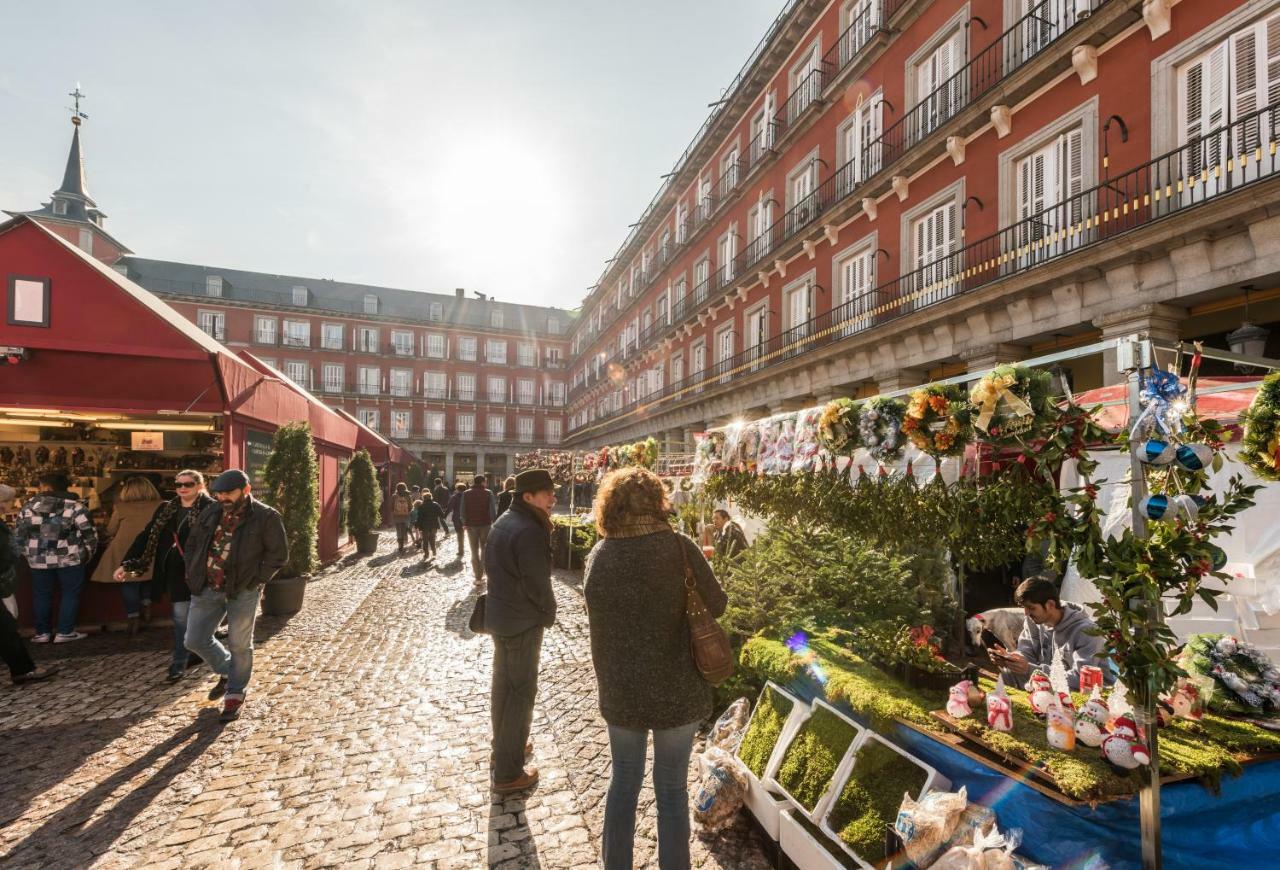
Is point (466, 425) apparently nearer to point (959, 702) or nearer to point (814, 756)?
point (814, 756)

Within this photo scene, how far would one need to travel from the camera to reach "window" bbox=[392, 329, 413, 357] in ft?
149

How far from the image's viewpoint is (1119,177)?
8102 millimetres

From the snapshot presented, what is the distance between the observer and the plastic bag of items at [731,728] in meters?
3.95

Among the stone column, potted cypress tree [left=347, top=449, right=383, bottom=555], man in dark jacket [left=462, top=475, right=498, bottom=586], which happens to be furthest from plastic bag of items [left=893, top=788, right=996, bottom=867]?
potted cypress tree [left=347, top=449, right=383, bottom=555]

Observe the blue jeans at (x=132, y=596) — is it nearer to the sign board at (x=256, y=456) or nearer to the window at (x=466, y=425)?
the sign board at (x=256, y=456)

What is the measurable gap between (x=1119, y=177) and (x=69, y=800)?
12.3 metres

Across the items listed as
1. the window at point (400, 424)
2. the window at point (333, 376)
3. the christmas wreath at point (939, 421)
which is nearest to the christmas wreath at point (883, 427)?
the christmas wreath at point (939, 421)

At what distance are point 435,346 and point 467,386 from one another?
392 cm

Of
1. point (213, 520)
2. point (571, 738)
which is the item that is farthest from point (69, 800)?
point (571, 738)

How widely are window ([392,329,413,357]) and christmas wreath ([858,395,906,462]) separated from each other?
45990 millimetres

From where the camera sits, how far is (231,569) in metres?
4.66

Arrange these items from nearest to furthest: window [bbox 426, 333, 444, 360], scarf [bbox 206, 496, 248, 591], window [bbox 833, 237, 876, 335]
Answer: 1. scarf [bbox 206, 496, 248, 591]
2. window [bbox 833, 237, 876, 335]
3. window [bbox 426, 333, 444, 360]

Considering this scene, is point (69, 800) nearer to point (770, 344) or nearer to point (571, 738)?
point (571, 738)

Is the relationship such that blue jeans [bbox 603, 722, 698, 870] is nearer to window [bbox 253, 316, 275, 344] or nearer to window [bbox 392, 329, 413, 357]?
window [bbox 392, 329, 413, 357]
